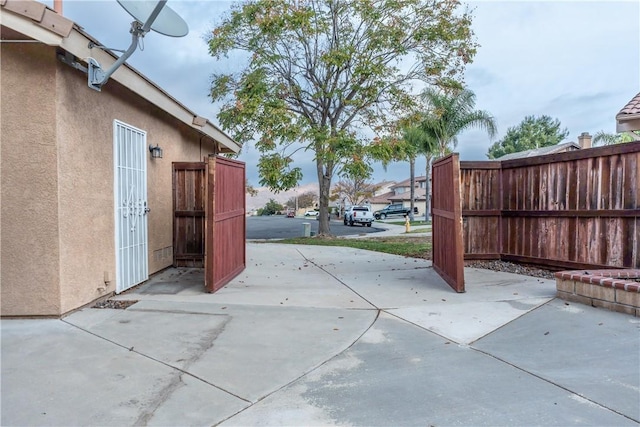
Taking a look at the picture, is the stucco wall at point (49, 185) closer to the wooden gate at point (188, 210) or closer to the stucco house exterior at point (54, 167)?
the stucco house exterior at point (54, 167)

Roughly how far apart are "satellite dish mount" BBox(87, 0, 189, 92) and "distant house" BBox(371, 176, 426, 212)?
54753mm

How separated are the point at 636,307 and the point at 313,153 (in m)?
12.7

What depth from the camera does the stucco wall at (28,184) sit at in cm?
425

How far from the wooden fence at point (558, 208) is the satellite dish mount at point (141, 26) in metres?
5.74

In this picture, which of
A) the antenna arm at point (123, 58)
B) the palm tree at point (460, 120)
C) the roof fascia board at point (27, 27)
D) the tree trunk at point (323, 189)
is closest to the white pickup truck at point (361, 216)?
the palm tree at point (460, 120)

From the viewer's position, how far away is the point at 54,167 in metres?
4.32

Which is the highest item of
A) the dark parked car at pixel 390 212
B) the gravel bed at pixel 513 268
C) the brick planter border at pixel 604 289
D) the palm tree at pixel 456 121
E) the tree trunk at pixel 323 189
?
the palm tree at pixel 456 121

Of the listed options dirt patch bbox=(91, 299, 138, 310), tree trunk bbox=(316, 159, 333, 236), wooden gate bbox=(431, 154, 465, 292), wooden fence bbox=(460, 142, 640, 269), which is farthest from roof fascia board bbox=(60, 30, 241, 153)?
tree trunk bbox=(316, 159, 333, 236)

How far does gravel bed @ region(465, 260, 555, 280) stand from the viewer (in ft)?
23.2

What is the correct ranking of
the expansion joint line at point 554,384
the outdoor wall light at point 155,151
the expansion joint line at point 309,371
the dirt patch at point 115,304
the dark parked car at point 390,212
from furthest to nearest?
the dark parked car at point 390,212 < the outdoor wall light at point 155,151 < the dirt patch at point 115,304 < the expansion joint line at point 309,371 < the expansion joint line at point 554,384

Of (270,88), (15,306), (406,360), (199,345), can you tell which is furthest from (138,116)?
(270,88)

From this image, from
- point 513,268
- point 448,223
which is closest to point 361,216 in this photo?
point 513,268

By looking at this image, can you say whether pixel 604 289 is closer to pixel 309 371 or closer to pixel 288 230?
pixel 309 371

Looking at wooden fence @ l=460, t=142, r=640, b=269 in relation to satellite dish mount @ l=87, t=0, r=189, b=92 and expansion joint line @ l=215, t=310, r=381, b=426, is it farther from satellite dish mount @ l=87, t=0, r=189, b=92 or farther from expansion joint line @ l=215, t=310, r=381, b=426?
satellite dish mount @ l=87, t=0, r=189, b=92
